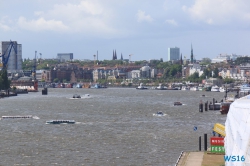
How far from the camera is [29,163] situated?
1401 inches

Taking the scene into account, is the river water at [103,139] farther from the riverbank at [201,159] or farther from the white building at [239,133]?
the white building at [239,133]

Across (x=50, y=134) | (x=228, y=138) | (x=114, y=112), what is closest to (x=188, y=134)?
(x=50, y=134)

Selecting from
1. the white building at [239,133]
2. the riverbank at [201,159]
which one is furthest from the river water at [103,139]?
the white building at [239,133]

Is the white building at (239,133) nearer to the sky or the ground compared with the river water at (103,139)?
nearer to the sky

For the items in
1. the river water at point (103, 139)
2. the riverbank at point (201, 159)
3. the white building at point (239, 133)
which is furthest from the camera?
the river water at point (103, 139)

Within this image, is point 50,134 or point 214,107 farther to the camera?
point 214,107

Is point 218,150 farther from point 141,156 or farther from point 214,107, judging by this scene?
point 214,107

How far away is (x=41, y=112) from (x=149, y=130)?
24.1 metres

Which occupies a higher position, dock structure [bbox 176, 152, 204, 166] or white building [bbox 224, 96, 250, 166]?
white building [bbox 224, 96, 250, 166]

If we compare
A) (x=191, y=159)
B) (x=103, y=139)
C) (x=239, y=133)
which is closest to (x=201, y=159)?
(x=191, y=159)

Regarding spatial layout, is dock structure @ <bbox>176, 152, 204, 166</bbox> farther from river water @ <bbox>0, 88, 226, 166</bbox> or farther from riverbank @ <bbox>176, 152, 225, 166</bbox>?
river water @ <bbox>0, 88, 226, 166</bbox>

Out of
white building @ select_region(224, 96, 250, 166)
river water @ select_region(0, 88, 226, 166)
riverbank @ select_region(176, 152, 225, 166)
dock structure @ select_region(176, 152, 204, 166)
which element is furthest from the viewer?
river water @ select_region(0, 88, 226, 166)

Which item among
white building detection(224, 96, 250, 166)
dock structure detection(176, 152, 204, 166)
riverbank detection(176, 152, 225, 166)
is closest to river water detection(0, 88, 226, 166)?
dock structure detection(176, 152, 204, 166)

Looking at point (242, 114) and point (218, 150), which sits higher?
point (242, 114)
